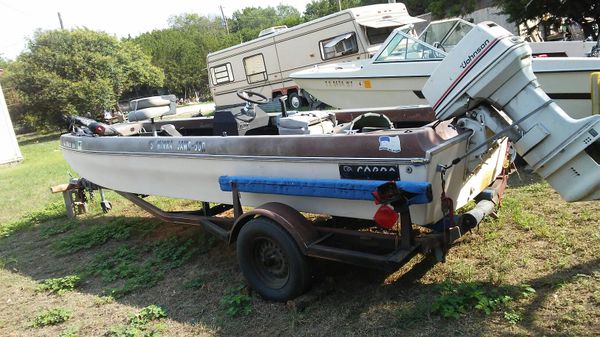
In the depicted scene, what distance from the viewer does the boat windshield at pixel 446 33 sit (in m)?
7.75

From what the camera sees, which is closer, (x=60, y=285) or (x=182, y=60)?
(x=60, y=285)

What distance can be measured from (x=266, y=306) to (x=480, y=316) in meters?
1.49

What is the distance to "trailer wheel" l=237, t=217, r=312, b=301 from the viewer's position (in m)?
3.50

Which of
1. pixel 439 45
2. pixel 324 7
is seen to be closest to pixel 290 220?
pixel 439 45

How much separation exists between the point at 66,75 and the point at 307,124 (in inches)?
950

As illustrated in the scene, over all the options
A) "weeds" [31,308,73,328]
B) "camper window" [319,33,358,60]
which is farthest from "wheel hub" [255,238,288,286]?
"camper window" [319,33,358,60]

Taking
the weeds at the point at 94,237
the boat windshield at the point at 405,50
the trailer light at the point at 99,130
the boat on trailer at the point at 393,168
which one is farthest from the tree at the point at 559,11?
the weeds at the point at 94,237

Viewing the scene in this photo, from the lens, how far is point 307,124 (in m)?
4.26

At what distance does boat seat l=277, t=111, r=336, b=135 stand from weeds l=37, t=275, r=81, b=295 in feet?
7.88

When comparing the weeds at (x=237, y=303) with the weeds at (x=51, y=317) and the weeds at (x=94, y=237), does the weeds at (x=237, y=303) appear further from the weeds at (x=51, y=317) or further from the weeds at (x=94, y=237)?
the weeds at (x=94, y=237)

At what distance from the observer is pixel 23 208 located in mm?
8406

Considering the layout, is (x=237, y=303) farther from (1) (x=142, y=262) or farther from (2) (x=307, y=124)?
(1) (x=142, y=262)

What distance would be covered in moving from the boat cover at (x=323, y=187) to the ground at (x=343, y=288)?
0.59 m

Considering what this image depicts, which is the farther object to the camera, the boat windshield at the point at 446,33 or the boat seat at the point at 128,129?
the boat windshield at the point at 446,33
